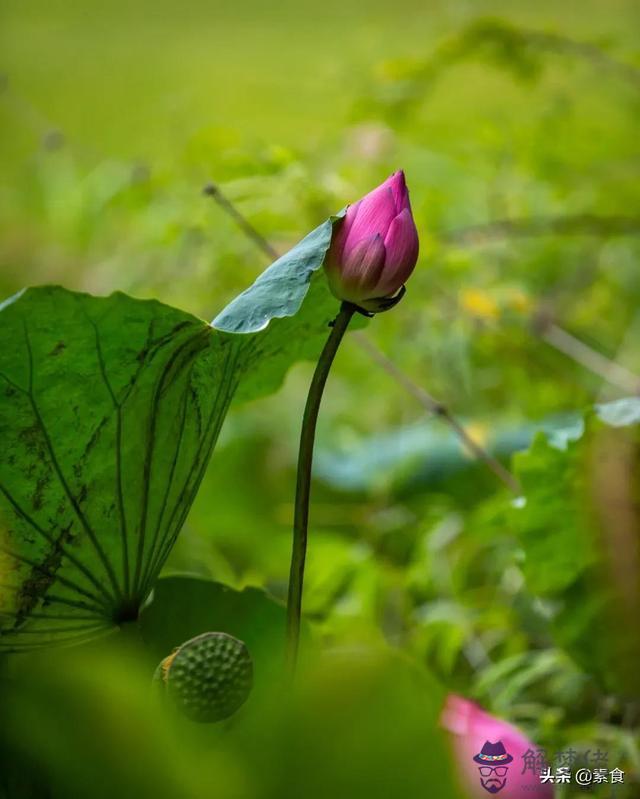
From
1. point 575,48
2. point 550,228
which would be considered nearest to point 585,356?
point 550,228

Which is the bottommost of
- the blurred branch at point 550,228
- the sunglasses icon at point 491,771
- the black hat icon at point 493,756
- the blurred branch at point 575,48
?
the sunglasses icon at point 491,771

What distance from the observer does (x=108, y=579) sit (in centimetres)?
23

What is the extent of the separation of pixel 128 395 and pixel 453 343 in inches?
17.8

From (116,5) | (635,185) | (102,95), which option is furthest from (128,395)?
(102,95)

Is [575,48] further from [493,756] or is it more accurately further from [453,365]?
[493,756]

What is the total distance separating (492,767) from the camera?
26cm

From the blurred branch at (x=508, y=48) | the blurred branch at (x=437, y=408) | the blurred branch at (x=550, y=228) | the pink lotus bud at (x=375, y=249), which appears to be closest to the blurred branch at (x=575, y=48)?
the blurred branch at (x=508, y=48)

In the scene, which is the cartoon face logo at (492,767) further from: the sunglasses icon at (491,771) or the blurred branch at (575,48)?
the blurred branch at (575,48)

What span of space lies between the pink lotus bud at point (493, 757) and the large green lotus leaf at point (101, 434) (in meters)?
0.10

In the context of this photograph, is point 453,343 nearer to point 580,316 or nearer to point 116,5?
point 580,316

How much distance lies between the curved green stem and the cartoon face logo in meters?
0.08

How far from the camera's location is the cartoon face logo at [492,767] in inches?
10.2

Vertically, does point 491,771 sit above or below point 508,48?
below

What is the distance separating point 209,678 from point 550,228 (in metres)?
0.62
